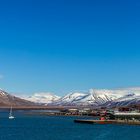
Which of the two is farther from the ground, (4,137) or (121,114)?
(121,114)

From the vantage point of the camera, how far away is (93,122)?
136000mm

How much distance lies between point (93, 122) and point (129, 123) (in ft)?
32.8

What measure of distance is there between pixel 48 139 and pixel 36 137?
4040 millimetres

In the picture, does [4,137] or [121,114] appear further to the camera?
[121,114]

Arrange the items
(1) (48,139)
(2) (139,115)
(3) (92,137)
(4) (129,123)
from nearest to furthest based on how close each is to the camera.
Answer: (1) (48,139), (3) (92,137), (4) (129,123), (2) (139,115)

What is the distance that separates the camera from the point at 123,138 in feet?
278

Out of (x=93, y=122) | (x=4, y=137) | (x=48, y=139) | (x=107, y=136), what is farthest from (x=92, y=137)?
(x=93, y=122)

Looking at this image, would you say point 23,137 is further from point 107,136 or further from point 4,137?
point 107,136

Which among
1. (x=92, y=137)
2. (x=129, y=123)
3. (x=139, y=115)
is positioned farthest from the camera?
(x=139, y=115)

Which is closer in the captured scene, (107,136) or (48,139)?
(48,139)

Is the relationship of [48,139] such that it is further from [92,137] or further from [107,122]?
[107,122]

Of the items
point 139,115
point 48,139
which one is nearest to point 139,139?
point 48,139

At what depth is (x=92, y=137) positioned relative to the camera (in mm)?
86250

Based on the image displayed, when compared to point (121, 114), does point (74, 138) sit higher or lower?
lower
